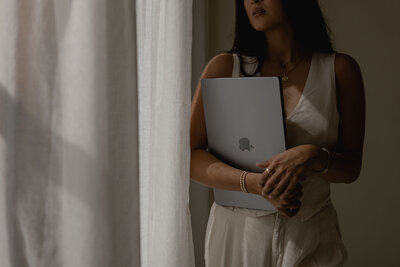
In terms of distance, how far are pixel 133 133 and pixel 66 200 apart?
0.15 meters

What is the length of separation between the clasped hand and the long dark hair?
27cm

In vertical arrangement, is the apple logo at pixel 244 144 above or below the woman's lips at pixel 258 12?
below

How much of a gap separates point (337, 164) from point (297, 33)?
1.20 feet

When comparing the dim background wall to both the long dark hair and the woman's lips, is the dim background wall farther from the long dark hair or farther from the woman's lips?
the woman's lips

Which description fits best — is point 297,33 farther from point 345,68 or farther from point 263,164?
Result: point 263,164

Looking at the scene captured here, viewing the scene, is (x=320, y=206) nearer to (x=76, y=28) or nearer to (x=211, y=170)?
(x=211, y=170)

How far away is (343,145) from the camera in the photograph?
46.5 inches

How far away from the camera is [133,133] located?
0.77 m

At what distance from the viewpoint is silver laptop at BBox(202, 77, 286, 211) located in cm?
103

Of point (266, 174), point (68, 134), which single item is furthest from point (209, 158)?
point (68, 134)

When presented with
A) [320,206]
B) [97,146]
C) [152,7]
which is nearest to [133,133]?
[97,146]

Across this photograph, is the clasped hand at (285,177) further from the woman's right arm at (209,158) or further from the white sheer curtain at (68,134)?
the white sheer curtain at (68,134)

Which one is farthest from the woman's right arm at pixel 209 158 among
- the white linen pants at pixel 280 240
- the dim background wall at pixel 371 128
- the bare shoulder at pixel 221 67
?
the dim background wall at pixel 371 128

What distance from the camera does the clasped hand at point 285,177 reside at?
3.37ft
